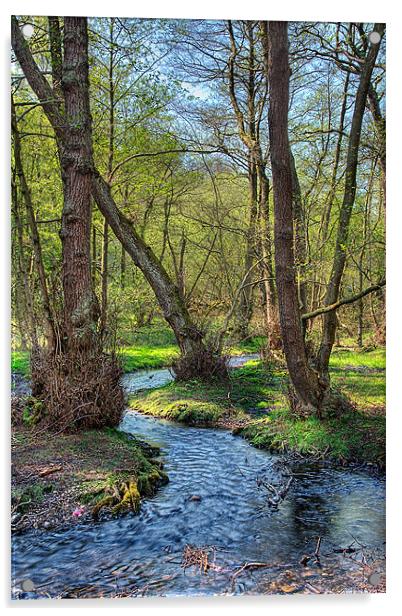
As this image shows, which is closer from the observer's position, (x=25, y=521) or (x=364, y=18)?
(x=25, y=521)

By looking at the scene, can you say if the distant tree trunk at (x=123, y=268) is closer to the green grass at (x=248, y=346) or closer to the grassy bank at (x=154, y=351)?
the grassy bank at (x=154, y=351)

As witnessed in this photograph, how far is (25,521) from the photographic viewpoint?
3043 mm

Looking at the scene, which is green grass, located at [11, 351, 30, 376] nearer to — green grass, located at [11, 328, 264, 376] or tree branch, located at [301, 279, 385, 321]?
green grass, located at [11, 328, 264, 376]

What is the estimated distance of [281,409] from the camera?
15.4ft

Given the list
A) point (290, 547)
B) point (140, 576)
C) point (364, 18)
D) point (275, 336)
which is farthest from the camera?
point (275, 336)

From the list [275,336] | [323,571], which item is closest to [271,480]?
[323,571]

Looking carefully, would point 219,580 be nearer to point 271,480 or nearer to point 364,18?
point 271,480

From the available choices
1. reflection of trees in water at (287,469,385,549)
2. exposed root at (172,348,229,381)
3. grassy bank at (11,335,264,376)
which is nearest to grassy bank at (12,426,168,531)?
grassy bank at (11,335,264,376)

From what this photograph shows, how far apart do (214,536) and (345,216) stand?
108 inches

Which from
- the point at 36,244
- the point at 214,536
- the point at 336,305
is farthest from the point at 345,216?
the point at 214,536

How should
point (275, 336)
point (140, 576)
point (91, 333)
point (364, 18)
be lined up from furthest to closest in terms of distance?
point (275, 336)
point (91, 333)
point (364, 18)
point (140, 576)

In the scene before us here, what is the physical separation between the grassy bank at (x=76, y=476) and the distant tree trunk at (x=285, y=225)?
1.45m

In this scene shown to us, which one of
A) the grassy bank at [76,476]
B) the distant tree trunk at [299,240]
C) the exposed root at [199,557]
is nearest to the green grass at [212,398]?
the grassy bank at [76,476]

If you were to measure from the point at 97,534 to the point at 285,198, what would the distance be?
284 cm
